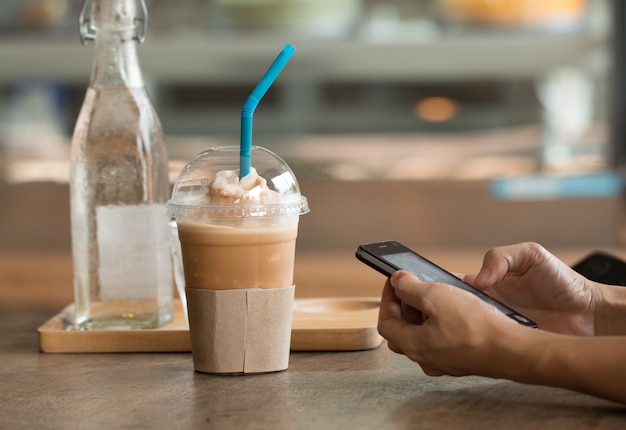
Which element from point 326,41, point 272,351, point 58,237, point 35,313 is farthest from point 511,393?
point 58,237

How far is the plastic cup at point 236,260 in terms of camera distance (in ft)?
3.38

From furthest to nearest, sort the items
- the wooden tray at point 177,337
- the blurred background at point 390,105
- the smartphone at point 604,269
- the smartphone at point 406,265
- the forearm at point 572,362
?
1. the blurred background at point 390,105
2. the smartphone at point 604,269
3. the wooden tray at point 177,337
4. the smartphone at point 406,265
5. the forearm at point 572,362

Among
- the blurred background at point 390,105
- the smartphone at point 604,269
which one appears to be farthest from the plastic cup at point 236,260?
the blurred background at point 390,105

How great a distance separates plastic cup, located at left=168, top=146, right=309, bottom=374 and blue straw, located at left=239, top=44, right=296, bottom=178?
0.5 inches

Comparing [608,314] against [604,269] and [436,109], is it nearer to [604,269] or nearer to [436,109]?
[604,269]

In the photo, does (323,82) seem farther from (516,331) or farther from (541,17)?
(516,331)

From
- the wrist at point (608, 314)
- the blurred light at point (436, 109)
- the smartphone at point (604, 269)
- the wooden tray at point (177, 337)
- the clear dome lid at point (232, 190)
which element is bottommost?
the wooden tray at point (177, 337)

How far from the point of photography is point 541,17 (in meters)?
2.83

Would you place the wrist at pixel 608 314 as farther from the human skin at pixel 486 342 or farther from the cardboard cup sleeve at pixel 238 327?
the cardboard cup sleeve at pixel 238 327

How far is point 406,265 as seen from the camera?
40.6 inches

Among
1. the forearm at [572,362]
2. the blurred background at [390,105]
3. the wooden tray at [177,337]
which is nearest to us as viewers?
the forearm at [572,362]

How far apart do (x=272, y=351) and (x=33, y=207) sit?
7.04 feet

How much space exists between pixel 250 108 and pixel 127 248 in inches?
11.6

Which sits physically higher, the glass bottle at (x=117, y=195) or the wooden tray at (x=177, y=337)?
the glass bottle at (x=117, y=195)
